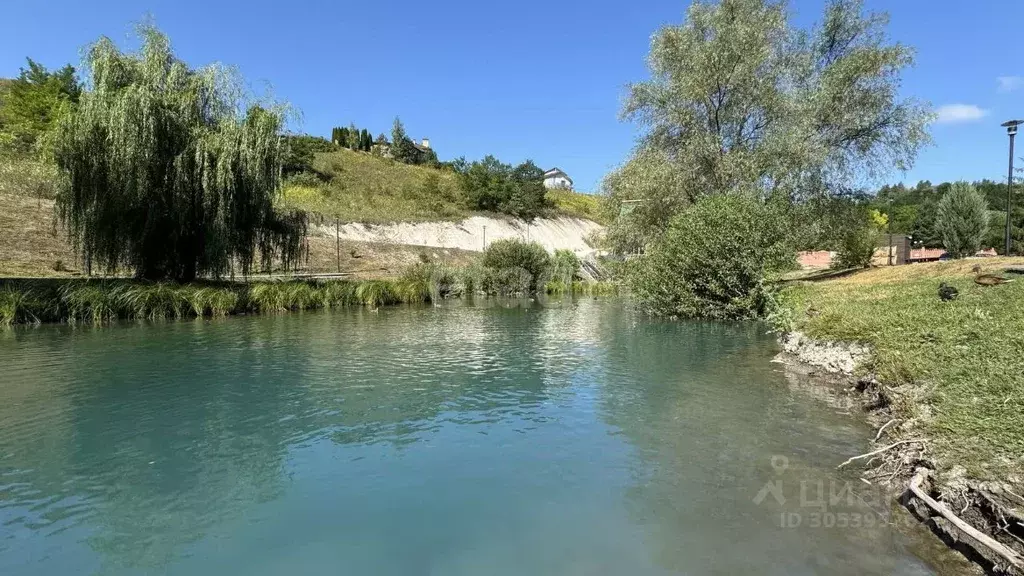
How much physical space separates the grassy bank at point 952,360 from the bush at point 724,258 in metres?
4.81

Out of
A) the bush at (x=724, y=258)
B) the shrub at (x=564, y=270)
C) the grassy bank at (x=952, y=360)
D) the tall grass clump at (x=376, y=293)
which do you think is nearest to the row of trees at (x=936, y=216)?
the bush at (x=724, y=258)

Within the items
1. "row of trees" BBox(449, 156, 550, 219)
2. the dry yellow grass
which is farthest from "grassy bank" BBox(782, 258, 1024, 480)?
"row of trees" BBox(449, 156, 550, 219)

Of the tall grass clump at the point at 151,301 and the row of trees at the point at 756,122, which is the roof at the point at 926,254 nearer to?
the row of trees at the point at 756,122

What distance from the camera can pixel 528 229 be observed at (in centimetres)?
6431

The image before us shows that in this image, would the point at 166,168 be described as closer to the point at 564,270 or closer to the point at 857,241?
the point at 564,270

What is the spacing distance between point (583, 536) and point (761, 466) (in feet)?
8.17

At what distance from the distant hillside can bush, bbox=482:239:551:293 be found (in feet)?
29.4

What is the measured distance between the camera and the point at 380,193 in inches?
2440

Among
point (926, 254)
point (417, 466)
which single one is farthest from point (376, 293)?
point (926, 254)

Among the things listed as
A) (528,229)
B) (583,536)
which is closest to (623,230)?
(583,536)

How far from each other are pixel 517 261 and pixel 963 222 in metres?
34.4

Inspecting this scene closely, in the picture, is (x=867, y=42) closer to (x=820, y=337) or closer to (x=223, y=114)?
(x=820, y=337)

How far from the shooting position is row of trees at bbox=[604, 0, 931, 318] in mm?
20625

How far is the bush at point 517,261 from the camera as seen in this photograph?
35750 mm
